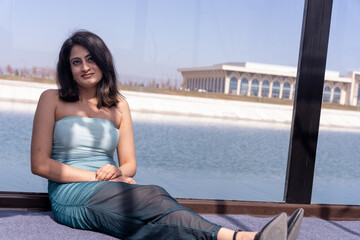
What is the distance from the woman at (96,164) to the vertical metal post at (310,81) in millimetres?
1059

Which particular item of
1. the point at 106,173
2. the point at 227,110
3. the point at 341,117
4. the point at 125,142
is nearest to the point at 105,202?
the point at 106,173

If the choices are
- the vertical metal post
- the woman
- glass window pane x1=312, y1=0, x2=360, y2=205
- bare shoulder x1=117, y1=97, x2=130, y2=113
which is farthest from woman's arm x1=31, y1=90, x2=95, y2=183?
glass window pane x1=312, y1=0, x2=360, y2=205

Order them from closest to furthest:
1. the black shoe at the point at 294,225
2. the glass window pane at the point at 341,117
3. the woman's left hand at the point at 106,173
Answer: the black shoe at the point at 294,225 → the woman's left hand at the point at 106,173 → the glass window pane at the point at 341,117

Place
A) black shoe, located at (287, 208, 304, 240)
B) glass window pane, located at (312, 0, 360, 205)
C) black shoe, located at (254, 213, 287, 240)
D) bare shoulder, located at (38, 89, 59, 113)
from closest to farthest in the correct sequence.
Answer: black shoe, located at (254, 213, 287, 240)
black shoe, located at (287, 208, 304, 240)
bare shoulder, located at (38, 89, 59, 113)
glass window pane, located at (312, 0, 360, 205)

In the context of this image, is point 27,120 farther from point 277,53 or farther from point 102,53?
point 277,53

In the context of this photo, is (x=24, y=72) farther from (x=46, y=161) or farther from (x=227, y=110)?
(x=227, y=110)

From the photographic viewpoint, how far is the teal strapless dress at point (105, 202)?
1.58 metres

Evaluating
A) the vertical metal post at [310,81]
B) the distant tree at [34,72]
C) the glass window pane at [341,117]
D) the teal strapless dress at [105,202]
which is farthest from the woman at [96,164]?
the glass window pane at [341,117]

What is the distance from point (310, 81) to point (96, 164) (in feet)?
4.75

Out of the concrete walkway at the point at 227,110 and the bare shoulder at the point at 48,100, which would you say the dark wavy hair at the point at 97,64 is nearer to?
the bare shoulder at the point at 48,100

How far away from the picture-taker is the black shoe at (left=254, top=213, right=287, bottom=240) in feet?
4.67

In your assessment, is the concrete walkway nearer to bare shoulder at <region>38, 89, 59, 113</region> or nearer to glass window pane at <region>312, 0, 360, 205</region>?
glass window pane at <region>312, 0, 360, 205</region>

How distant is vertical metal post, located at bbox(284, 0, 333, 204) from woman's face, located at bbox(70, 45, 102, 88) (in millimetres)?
1309

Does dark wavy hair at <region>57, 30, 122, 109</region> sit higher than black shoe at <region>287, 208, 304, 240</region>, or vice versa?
dark wavy hair at <region>57, 30, 122, 109</region>
